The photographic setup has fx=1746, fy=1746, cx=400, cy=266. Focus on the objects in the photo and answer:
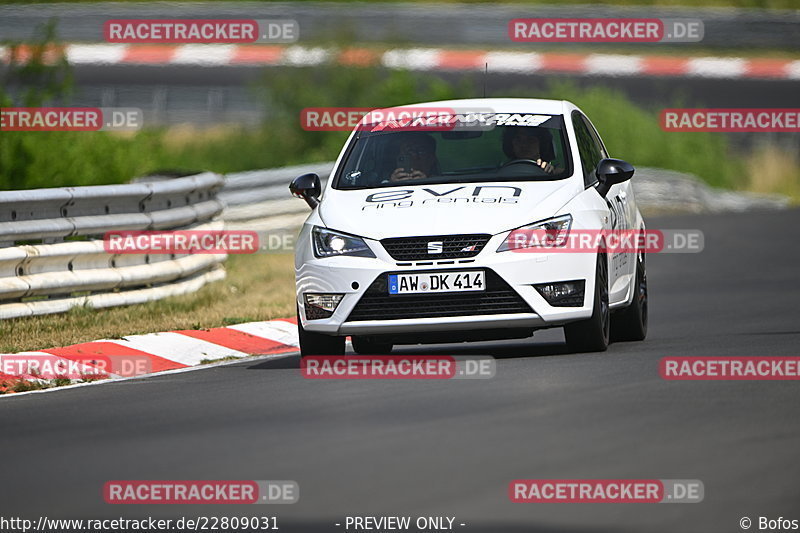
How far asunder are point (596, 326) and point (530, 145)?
1505 mm

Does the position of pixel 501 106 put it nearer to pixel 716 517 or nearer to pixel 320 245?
pixel 320 245

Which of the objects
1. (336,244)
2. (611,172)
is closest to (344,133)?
(611,172)

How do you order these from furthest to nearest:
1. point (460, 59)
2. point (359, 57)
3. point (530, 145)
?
point (460, 59) → point (359, 57) → point (530, 145)

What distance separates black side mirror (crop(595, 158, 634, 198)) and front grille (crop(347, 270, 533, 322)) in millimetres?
1401

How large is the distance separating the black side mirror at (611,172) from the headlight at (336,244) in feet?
5.88

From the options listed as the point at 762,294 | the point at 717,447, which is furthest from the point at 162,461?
the point at 762,294

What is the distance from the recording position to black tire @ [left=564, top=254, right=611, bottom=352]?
1083cm

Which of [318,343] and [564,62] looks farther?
[564,62]

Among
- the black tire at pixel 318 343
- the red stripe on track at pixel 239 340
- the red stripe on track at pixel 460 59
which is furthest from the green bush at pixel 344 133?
the black tire at pixel 318 343

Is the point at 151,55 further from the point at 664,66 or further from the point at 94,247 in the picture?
the point at 94,247

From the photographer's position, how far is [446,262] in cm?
1052

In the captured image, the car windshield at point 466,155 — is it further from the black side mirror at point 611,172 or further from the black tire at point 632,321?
the black tire at point 632,321

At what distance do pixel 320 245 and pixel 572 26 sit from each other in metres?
25.6

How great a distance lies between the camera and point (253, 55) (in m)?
36.5
